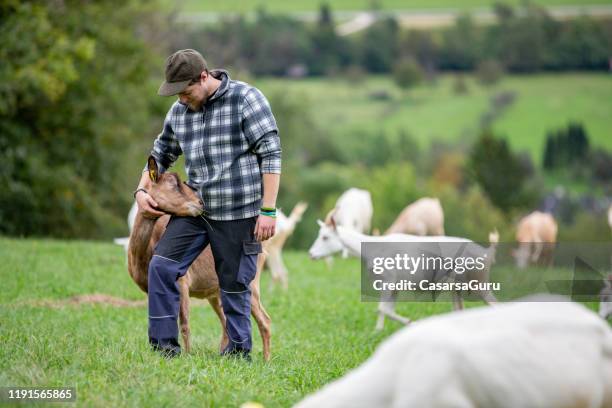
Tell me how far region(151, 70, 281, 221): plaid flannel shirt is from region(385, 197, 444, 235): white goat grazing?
803 cm

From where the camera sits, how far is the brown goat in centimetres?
696

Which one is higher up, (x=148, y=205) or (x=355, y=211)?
(x=148, y=205)

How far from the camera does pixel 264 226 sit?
684 centimetres

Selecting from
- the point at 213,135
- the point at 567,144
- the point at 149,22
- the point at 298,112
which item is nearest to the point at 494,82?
the point at 567,144

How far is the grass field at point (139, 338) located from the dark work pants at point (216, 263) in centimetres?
28

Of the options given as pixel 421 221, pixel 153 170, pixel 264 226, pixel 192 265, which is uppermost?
pixel 153 170

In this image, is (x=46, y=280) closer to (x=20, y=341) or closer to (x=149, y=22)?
(x=20, y=341)

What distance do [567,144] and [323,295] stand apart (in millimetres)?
75088

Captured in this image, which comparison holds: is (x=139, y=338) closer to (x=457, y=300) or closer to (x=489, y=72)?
(x=457, y=300)

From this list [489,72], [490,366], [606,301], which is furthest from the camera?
[489,72]

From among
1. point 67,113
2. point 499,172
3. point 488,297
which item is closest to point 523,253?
point 488,297

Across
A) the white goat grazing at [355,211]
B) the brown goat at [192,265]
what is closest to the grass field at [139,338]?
the brown goat at [192,265]

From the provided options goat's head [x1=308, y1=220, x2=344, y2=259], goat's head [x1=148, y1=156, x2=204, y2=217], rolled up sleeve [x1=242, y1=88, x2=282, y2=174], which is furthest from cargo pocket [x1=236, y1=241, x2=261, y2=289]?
goat's head [x1=308, y1=220, x2=344, y2=259]

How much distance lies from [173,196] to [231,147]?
607 millimetres
